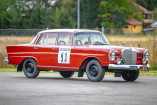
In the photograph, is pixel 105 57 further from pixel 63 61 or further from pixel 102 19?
pixel 102 19

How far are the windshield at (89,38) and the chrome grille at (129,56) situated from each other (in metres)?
1.51

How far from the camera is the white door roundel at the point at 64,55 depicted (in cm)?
1689

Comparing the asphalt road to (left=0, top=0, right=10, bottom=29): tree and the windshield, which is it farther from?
(left=0, top=0, right=10, bottom=29): tree

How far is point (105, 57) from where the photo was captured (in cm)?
1566

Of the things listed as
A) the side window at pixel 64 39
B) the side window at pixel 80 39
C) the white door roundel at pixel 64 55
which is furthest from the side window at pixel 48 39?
the side window at pixel 80 39

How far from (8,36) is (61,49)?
1241 cm

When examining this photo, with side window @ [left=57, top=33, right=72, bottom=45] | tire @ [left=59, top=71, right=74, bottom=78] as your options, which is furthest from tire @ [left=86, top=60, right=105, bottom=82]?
tire @ [left=59, top=71, right=74, bottom=78]

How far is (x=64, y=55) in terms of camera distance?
1698 centimetres

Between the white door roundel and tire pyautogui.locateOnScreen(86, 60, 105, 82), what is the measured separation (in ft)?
3.47

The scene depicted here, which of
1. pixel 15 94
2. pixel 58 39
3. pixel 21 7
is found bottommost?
pixel 15 94

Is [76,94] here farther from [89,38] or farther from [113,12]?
[113,12]

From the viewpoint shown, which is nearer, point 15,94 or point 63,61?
point 15,94

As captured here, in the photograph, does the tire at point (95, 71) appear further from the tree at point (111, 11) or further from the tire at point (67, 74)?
the tree at point (111, 11)

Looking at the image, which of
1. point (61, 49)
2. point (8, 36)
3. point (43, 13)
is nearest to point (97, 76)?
point (61, 49)
